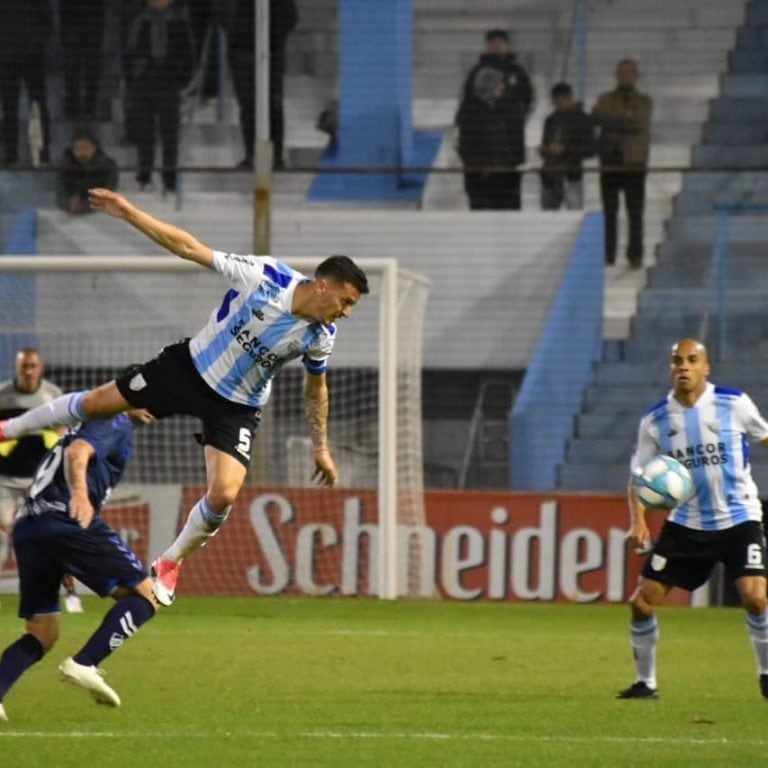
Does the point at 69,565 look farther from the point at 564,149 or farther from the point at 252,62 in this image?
the point at 564,149

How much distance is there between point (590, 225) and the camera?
20750mm

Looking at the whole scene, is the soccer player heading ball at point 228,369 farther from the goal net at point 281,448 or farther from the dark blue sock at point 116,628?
the goal net at point 281,448

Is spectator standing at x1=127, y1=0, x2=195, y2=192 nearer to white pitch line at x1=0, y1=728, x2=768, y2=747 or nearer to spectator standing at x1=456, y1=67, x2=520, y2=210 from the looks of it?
spectator standing at x1=456, y1=67, x2=520, y2=210

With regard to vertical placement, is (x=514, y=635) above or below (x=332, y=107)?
below

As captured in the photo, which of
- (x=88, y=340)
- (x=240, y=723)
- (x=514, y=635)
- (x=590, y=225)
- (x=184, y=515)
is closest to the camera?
(x=240, y=723)

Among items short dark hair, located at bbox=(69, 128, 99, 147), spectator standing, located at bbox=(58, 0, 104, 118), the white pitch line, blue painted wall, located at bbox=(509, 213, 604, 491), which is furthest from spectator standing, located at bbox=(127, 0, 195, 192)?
the white pitch line

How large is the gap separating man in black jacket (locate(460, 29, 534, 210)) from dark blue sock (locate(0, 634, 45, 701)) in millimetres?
12766

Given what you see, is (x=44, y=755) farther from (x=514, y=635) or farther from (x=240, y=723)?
(x=514, y=635)

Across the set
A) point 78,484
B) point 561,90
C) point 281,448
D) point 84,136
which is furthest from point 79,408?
point 561,90

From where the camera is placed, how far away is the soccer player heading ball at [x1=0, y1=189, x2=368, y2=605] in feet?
30.3

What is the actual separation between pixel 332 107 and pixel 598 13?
310 centimetres

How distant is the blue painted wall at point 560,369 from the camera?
1977 centimetres

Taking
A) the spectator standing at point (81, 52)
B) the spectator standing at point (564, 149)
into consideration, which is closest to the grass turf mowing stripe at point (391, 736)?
the spectator standing at point (564, 149)

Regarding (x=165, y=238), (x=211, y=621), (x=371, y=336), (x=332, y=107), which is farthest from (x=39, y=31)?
(x=165, y=238)
